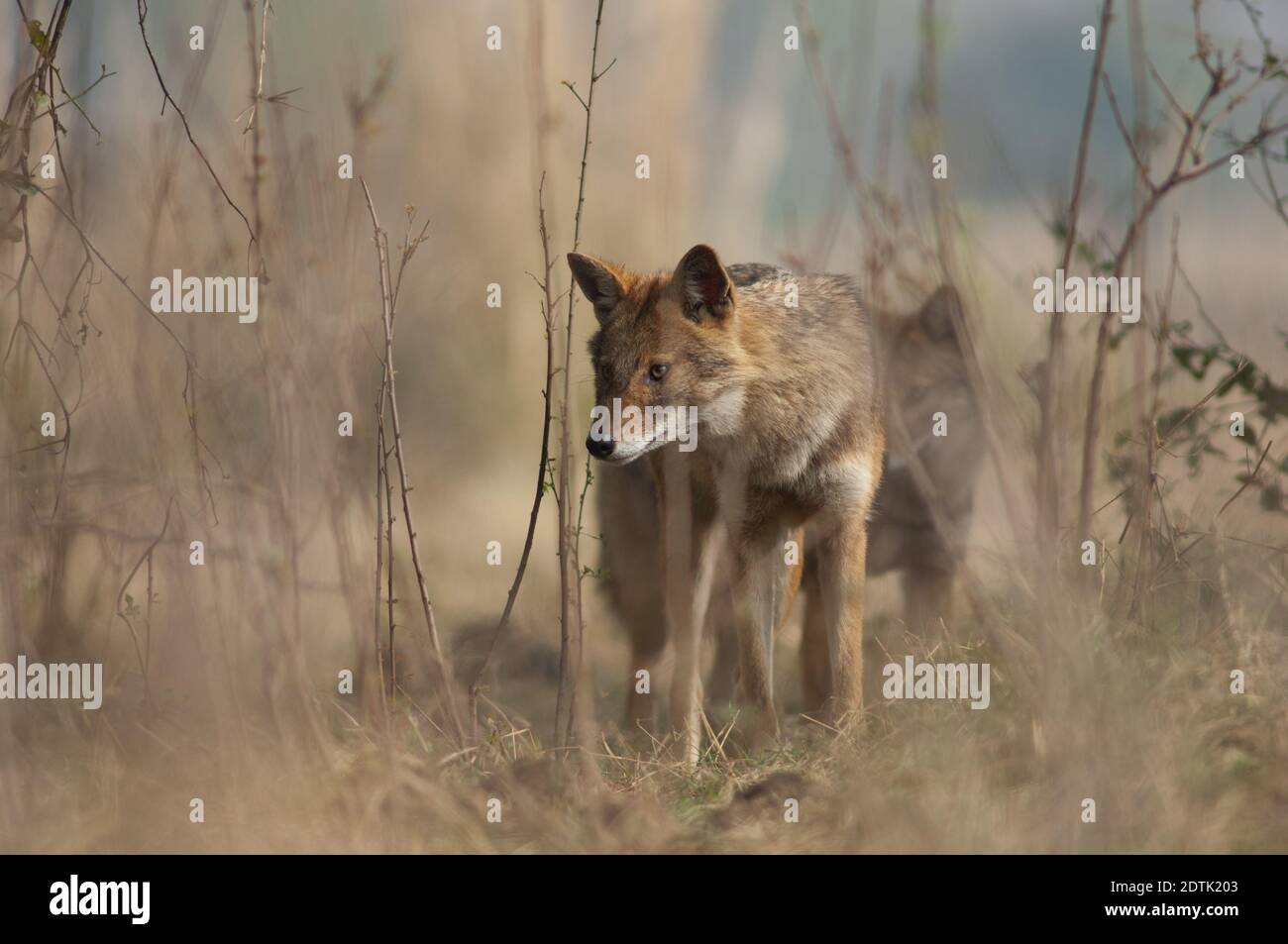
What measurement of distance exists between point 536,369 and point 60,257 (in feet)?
17.7

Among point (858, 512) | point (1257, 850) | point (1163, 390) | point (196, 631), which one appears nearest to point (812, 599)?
point (858, 512)

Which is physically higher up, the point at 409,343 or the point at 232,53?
the point at 232,53

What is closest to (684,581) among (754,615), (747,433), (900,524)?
(754,615)

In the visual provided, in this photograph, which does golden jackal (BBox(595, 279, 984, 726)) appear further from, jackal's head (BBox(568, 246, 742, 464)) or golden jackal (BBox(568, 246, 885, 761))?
jackal's head (BBox(568, 246, 742, 464))

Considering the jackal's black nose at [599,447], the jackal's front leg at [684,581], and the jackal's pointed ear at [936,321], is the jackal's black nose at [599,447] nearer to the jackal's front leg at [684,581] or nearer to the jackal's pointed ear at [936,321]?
the jackal's front leg at [684,581]

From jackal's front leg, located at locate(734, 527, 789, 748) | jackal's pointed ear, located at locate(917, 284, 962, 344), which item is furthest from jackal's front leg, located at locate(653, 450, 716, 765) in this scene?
jackal's pointed ear, located at locate(917, 284, 962, 344)

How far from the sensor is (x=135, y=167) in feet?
19.2

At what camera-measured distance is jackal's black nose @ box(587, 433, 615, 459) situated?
5316 mm

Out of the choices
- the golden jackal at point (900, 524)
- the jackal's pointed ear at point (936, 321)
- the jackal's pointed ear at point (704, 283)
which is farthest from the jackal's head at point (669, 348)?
the jackal's pointed ear at point (936, 321)

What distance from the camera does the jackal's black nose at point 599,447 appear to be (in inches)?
209

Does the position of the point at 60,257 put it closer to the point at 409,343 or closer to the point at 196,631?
the point at 196,631

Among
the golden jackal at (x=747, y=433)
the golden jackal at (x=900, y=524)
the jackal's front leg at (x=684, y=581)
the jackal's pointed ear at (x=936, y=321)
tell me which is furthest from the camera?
the golden jackal at (x=900, y=524)

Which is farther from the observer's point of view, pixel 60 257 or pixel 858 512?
pixel 858 512

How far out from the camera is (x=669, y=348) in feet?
19.2
